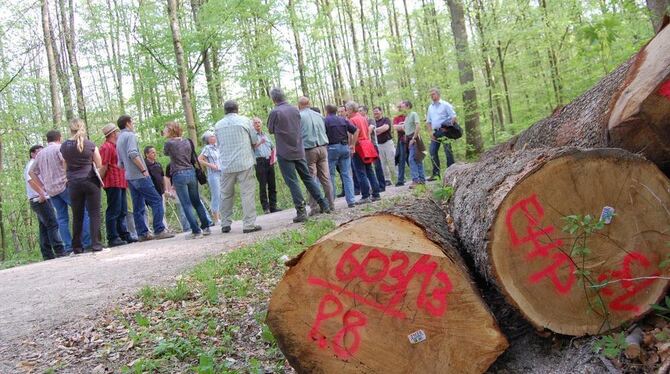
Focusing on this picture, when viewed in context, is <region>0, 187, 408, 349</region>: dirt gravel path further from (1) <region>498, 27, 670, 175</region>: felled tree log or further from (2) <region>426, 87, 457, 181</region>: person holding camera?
(1) <region>498, 27, 670, 175</region>: felled tree log

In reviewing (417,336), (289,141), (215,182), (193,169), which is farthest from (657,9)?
(215,182)

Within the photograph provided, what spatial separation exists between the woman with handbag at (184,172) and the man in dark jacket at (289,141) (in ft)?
5.63

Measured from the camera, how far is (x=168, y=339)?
3.68 metres

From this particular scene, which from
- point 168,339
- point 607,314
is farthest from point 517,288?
point 168,339

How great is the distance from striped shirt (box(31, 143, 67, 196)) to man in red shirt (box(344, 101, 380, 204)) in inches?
216

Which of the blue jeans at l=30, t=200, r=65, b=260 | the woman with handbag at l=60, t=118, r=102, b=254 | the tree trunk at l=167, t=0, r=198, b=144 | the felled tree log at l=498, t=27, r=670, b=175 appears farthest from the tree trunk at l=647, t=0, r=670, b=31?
the blue jeans at l=30, t=200, r=65, b=260

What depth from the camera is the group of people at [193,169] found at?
7.92m

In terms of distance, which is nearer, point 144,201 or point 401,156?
point 144,201

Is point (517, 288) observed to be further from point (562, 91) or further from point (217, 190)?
point (562, 91)

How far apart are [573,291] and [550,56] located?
10007 mm

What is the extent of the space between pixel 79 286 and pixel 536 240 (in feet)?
16.9

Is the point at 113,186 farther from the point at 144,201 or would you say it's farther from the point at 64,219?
the point at 64,219

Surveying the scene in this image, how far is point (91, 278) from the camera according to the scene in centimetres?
605

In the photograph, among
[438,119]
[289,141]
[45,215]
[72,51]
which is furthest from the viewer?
[72,51]
